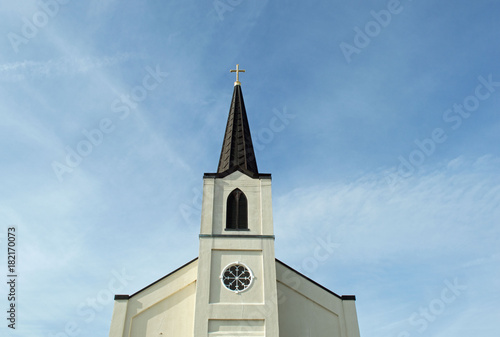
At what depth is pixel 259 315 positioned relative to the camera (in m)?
15.4

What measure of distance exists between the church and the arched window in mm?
46

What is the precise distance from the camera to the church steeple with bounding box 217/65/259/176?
804 inches

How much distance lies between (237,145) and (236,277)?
779cm

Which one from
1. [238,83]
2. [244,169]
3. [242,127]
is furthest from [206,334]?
[238,83]

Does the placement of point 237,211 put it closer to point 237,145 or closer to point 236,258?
→ point 236,258

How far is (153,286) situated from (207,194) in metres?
4.69

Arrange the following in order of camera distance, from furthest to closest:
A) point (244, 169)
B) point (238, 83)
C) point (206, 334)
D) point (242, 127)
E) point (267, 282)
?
1. point (238, 83)
2. point (242, 127)
3. point (244, 169)
4. point (267, 282)
5. point (206, 334)

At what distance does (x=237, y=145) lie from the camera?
21.4 meters

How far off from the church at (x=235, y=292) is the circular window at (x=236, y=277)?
39 mm

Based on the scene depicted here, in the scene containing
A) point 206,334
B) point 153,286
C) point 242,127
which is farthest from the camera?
point 242,127

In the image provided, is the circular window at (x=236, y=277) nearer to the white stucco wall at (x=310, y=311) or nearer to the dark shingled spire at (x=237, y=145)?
the white stucco wall at (x=310, y=311)

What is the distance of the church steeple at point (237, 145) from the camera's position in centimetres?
2042

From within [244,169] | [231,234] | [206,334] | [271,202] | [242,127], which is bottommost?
[206,334]

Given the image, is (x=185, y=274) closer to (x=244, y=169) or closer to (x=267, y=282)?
(x=267, y=282)
